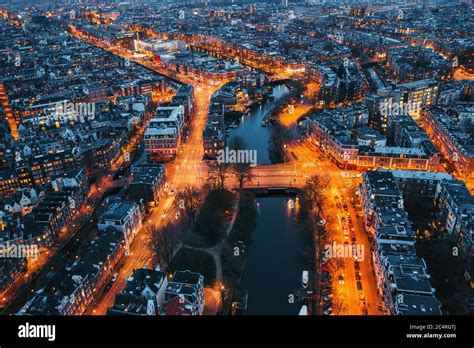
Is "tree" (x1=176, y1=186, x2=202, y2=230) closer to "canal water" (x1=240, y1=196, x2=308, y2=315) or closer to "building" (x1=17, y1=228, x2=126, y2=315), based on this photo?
"canal water" (x1=240, y1=196, x2=308, y2=315)

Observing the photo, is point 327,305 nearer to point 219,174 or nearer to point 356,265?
point 356,265

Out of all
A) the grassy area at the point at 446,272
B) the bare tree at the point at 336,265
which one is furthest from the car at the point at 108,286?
the grassy area at the point at 446,272

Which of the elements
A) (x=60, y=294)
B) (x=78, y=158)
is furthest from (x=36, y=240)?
(x=78, y=158)

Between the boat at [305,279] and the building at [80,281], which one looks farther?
the boat at [305,279]

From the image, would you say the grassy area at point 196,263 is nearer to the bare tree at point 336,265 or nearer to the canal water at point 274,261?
the canal water at point 274,261

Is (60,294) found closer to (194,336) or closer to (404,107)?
(194,336)

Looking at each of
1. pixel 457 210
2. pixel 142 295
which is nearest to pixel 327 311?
pixel 142 295
